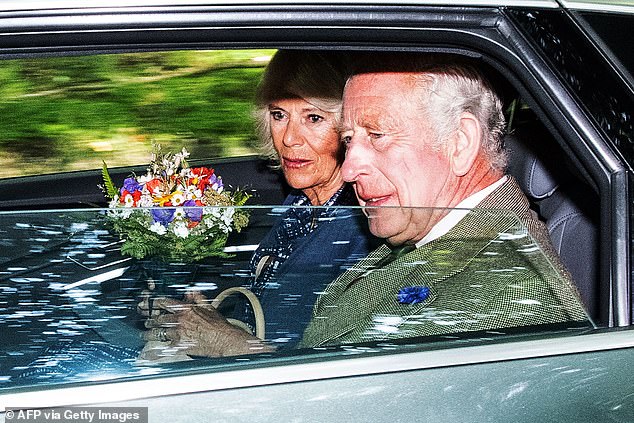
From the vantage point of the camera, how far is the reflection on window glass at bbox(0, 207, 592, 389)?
156cm

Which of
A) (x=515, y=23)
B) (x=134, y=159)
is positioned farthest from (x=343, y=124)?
(x=134, y=159)

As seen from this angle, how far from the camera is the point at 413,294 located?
1682 mm

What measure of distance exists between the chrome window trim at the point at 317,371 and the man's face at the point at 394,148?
70 centimetres

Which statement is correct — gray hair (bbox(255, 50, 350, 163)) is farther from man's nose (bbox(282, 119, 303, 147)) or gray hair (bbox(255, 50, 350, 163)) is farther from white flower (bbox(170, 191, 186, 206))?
white flower (bbox(170, 191, 186, 206))

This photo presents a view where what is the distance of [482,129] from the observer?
7.46 ft

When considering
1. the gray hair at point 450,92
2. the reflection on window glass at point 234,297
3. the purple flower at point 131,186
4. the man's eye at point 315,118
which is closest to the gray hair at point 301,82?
the man's eye at point 315,118

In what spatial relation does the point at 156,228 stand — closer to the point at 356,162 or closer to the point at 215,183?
the point at 356,162

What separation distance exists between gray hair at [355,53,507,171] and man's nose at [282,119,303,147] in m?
0.90

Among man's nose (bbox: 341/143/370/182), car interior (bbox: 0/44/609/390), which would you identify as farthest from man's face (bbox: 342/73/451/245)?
car interior (bbox: 0/44/609/390)

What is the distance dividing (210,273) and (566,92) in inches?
24.7

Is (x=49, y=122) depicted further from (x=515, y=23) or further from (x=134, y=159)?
(x=515, y=23)

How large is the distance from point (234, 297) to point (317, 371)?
0.21 metres

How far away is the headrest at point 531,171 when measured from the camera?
2.52 metres

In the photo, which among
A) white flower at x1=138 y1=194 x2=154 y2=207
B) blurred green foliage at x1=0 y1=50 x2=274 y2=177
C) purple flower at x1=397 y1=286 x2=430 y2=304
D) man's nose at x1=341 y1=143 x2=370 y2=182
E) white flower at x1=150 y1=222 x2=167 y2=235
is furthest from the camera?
blurred green foliage at x1=0 y1=50 x2=274 y2=177
